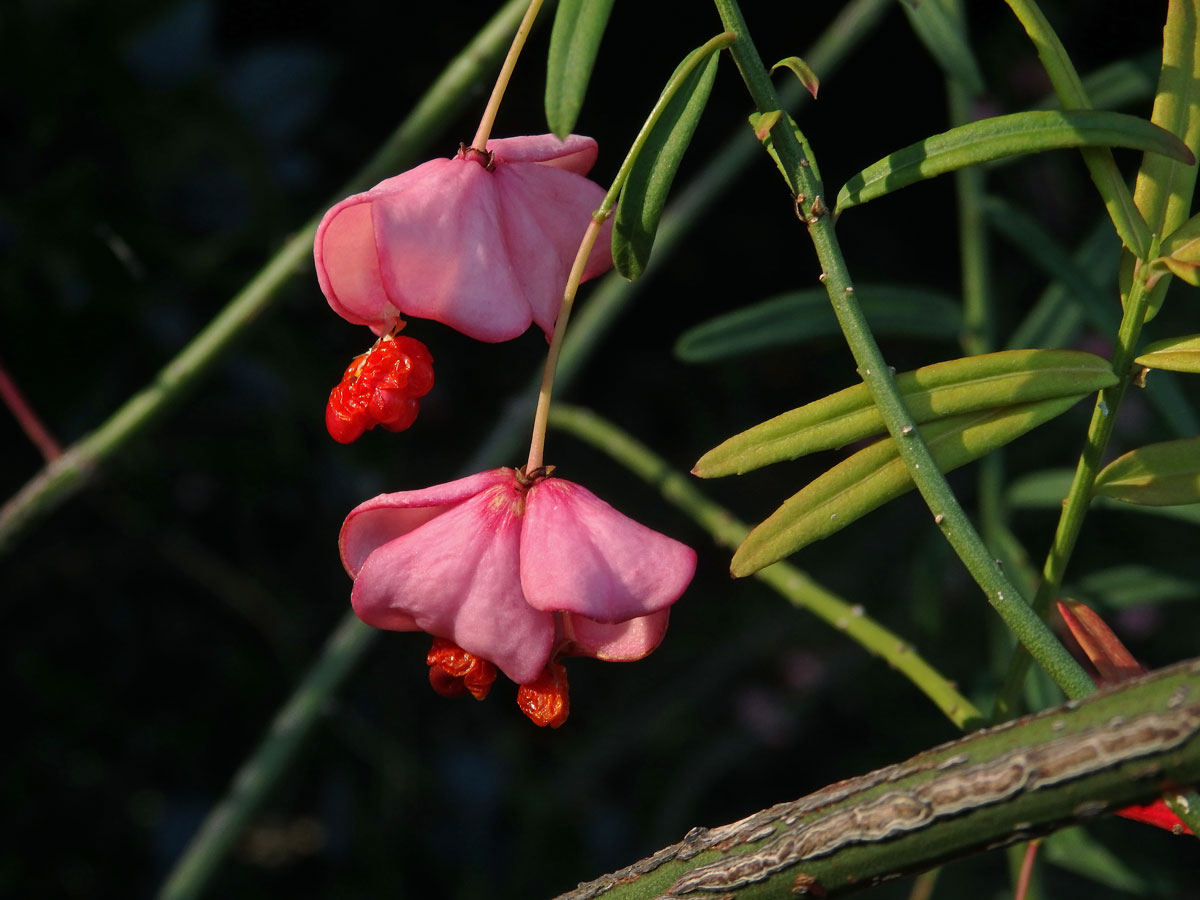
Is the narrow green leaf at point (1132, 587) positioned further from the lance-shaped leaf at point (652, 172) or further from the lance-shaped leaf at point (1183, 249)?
the lance-shaped leaf at point (652, 172)

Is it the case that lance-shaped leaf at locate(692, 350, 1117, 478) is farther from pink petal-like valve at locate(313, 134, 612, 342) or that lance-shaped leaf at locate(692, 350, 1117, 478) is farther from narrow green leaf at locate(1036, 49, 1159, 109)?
narrow green leaf at locate(1036, 49, 1159, 109)

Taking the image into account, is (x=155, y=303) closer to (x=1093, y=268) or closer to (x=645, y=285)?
(x=645, y=285)

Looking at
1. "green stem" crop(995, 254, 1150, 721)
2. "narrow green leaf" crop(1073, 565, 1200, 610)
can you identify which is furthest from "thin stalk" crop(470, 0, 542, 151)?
"narrow green leaf" crop(1073, 565, 1200, 610)

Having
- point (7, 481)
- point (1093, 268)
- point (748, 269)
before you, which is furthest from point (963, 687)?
point (7, 481)

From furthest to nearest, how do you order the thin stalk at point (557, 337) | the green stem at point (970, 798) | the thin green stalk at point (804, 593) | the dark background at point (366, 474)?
the dark background at point (366, 474) < the thin green stalk at point (804, 593) < the thin stalk at point (557, 337) < the green stem at point (970, 798)

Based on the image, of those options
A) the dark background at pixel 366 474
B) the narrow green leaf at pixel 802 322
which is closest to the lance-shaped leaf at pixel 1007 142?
the narrow green leaf at pixel 802 322
